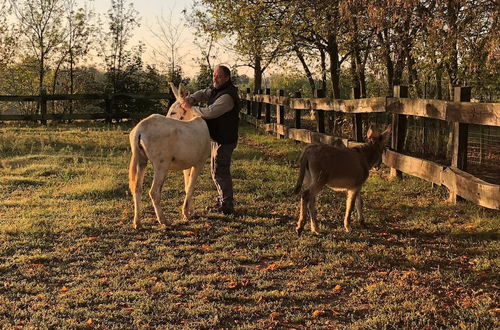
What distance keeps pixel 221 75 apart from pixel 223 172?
4.47ft

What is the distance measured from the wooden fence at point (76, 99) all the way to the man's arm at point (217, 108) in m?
15.3

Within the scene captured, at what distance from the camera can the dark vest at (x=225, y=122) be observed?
6.71 m

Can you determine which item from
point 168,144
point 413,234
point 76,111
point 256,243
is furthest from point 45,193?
point 76,111

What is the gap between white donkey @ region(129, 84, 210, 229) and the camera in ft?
19.4

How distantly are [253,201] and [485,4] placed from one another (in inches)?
230

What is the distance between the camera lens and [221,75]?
663cm

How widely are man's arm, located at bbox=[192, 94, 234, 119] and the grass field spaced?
4.62 feet

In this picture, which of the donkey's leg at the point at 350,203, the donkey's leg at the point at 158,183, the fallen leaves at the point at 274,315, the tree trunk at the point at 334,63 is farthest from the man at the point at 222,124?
the tree trunk at the point at 334,63

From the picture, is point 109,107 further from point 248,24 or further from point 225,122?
point 225,122

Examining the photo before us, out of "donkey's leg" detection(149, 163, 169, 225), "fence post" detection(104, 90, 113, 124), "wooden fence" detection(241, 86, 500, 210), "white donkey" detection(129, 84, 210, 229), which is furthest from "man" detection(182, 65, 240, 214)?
"fence post" detection(104, 90, 113, 124)

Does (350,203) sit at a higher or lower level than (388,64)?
lower

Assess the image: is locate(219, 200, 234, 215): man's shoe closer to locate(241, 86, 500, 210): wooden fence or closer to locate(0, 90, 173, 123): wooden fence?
locate(241, 86, 500, 210): wooden fence

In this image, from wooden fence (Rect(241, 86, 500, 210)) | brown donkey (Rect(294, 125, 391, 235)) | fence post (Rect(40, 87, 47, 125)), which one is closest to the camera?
brown donkey (Rect(294, 125, 391, 235))

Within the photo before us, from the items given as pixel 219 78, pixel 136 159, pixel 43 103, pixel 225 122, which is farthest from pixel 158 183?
pixel 43 103
